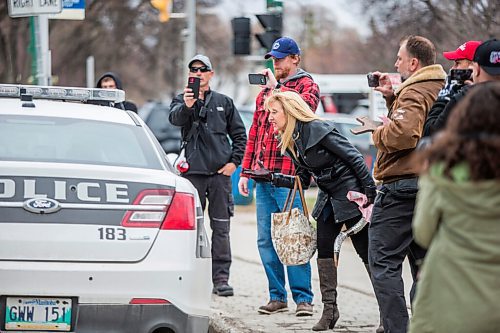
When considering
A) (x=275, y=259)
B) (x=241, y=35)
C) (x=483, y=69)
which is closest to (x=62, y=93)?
(x=275, y=259)

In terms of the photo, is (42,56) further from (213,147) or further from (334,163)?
(334,163)

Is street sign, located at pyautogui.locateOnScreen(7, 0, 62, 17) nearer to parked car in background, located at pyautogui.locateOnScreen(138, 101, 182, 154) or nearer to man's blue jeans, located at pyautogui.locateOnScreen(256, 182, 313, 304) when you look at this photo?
man's blue jeans, located at pyautogui.locateOnScreen(256, 182, 313, 304)

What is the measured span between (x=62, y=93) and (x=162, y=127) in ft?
59.8

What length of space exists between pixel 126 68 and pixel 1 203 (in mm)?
58189

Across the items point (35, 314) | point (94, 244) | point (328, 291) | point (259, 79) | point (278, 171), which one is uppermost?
point (259, 79)

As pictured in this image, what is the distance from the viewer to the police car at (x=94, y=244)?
18.6 ft

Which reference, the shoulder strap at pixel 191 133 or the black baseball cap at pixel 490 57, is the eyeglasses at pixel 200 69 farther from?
the black baseball cap at pixel 490 57

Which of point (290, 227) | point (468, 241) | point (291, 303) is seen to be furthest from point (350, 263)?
point (468, 241)

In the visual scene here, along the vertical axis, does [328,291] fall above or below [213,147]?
below

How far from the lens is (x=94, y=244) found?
5.76 metres

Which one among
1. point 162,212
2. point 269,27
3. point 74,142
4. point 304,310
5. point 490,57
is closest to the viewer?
point 490,57

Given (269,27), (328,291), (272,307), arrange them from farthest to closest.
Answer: (269,27) < (272,307) < (328,291)

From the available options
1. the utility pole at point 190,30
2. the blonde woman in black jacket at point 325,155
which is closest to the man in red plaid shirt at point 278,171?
the blonde woman in black jacket at point 325,155

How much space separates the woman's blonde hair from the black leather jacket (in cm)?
4
